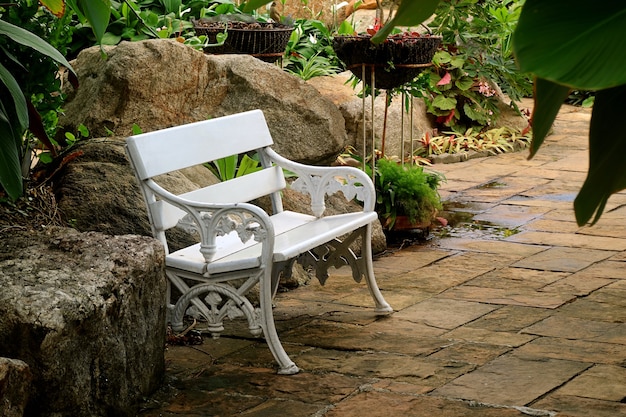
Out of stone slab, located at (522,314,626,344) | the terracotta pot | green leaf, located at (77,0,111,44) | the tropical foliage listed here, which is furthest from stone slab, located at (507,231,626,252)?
the tropical foliage

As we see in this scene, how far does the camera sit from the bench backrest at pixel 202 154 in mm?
3768

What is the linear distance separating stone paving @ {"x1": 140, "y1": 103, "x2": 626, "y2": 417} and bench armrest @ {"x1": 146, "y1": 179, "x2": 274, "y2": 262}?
0.49 metres

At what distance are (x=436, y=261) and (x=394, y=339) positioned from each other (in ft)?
4.38

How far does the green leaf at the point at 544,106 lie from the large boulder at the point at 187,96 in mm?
4406

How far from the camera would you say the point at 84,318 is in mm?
2984

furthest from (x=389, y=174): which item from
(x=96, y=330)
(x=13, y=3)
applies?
(x=96, y=330)

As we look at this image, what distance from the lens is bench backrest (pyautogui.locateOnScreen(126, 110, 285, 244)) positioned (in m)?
3.77

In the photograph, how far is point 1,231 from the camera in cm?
356

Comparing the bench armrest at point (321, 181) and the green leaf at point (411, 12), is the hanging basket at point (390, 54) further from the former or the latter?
the green leaf at point (411, 12)

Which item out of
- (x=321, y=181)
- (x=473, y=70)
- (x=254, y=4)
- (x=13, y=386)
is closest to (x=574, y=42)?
(x=254, y=4)

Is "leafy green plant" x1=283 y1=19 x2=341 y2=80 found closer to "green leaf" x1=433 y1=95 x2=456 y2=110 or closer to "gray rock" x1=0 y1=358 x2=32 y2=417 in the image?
"green leaf" x1=433 y1=95 x2=456 y2=110

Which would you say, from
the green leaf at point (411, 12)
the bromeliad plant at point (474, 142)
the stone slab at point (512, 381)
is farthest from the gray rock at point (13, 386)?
the bromeliad plant at point (474, 142)

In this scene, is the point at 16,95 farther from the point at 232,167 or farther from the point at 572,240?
the point at 572,240

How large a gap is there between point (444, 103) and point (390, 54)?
10.4 feet
